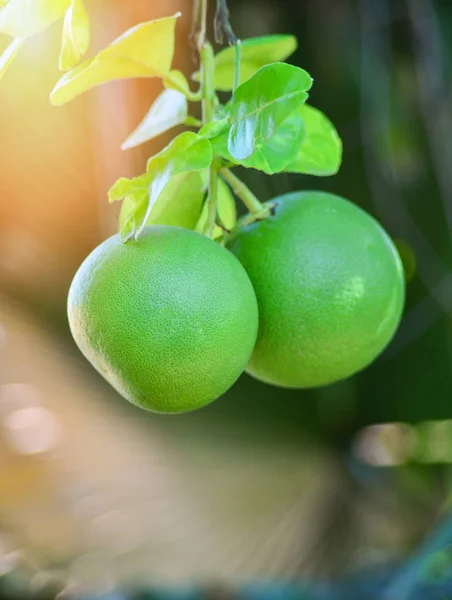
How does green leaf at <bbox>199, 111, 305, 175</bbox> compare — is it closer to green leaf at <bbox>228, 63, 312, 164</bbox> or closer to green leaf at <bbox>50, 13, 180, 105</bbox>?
green leaf at <bbox>228, 63, 312, 164</bbox>

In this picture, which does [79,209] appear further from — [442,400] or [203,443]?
[442,400]

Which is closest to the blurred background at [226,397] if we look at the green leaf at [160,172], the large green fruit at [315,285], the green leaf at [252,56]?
the green leaf at [252,56]

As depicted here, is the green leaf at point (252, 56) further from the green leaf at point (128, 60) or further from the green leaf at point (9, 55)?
the green leaf at point (9, 55)

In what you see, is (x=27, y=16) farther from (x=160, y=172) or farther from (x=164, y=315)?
(x=164, y=315)

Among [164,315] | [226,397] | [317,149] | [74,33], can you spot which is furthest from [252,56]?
[226,397]

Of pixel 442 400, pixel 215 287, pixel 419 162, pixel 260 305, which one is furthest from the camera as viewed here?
pixel 442 400

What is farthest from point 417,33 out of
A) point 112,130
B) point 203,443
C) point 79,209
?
point 203,443

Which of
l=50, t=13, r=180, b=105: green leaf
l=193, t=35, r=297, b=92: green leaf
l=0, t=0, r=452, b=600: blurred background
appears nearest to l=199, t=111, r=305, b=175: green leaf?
l=50, t=13, r=180, b=105: green leaf
